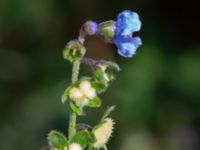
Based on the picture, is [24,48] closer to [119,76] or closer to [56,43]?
[56,43]

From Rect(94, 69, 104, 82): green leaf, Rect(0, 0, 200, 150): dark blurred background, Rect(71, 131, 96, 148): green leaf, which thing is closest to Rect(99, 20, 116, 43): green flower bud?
Rect(94, 69, 104, 82): green leaf

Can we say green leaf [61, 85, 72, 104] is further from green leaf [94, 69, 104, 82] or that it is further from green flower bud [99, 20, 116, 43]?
green flower bud [99, 20, 116, 43]

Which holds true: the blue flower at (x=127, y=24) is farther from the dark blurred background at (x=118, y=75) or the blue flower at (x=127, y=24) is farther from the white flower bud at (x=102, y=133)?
the dark blurred background at (x=118, y=75)

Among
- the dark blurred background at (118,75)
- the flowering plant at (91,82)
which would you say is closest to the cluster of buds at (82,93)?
the flowering plant at (91,82)

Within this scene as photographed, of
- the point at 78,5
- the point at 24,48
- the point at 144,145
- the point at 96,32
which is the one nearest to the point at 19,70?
the point at 24,48

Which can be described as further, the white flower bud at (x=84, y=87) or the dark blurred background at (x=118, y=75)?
the dark blurred background at (x=118, y=75)

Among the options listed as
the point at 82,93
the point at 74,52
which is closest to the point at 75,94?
the point at 82,93

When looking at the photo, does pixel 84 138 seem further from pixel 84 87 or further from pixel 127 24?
pixel 127 24
